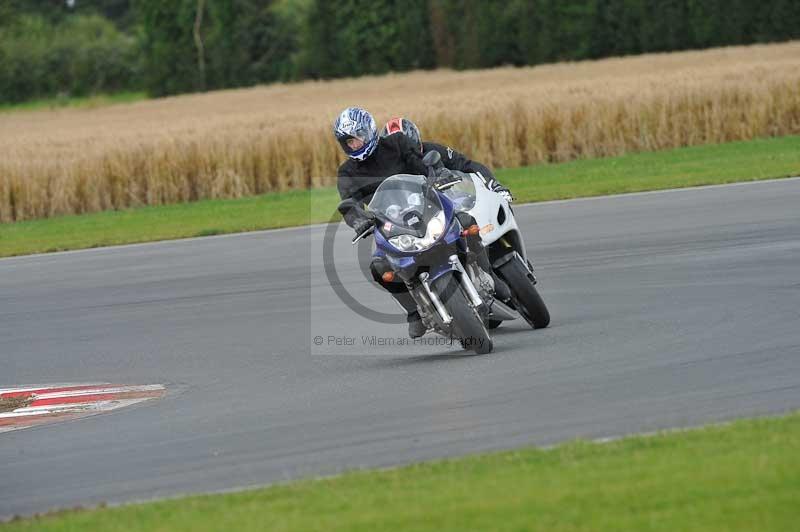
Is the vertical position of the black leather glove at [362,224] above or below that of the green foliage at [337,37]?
above

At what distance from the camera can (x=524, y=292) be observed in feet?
36.0

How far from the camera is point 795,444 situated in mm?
6535

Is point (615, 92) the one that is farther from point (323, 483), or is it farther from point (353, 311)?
point (323, 483)

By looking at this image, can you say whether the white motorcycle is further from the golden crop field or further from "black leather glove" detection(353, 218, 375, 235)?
the golden crop field

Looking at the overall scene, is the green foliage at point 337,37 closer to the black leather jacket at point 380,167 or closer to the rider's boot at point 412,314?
the black leather jacket at point 380,167

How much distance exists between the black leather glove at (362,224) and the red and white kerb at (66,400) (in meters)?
1.79

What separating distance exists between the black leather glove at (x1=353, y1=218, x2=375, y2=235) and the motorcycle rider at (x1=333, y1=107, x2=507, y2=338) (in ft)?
0.33

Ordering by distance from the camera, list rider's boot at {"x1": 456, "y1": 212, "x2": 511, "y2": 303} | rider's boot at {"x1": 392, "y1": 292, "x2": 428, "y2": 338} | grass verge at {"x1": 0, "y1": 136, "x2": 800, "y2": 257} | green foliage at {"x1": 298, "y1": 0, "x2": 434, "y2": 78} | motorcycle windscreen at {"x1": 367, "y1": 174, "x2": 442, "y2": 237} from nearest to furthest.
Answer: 1. motorcycle windscreen at {"x1": 367, "y1": 174, "x2": 442, "y2": 237}
2. rider's boot at {"x1": 456, "y1": 212, "x2": 511, "y2": 303}
3. rider's boot at {"x1": 392, "y1": 292, "x2": 428, "y2": 338}
4. grass verge at {"x1": 0, "y1": 136, "x2": 800, "y2": 257}
5. green foliage at {"x1": 298, "y1": 0, "x2": 434, "y2": 78}

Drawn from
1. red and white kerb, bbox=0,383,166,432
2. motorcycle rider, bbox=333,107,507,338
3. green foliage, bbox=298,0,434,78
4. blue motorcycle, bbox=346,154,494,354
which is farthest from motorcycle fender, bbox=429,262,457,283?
green foliage, bbox=298,0,434,78

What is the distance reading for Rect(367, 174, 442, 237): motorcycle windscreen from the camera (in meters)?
10.1

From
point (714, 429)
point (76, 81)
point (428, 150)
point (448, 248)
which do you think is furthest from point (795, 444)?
point (76, 81)

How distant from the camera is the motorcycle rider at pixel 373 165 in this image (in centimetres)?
1045

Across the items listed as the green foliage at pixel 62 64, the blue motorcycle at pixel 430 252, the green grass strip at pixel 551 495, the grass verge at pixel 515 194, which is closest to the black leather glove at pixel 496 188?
the blue motorcycle at pixel 430 252

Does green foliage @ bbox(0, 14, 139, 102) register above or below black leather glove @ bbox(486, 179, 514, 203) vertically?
below
